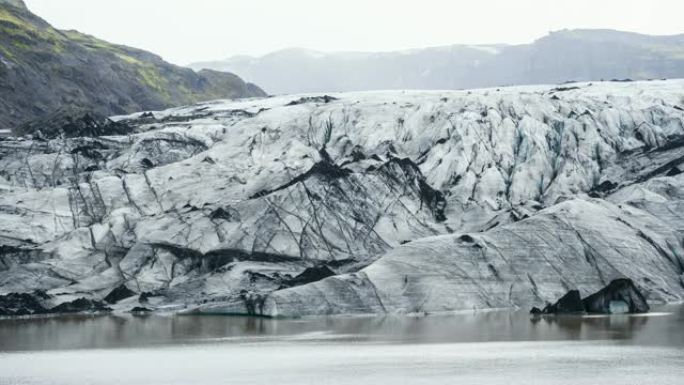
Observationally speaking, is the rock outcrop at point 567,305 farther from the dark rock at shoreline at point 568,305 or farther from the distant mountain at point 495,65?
the distant mountain at point 495,65

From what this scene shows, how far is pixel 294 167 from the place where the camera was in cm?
5559

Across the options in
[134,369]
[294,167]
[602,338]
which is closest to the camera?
[134,369]

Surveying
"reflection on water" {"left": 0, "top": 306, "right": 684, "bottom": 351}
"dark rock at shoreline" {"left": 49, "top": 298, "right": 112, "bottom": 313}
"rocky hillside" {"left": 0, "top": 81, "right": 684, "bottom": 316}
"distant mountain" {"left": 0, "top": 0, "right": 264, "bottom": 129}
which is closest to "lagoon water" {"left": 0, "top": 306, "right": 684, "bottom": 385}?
"reflection on water" {"left": 0, "top": 306, "right": 684, "bottom": 351}

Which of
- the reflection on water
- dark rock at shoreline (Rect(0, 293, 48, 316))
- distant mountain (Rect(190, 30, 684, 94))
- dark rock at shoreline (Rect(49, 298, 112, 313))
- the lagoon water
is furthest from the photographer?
distant mountain (Rect(190, 30, 684, 94))

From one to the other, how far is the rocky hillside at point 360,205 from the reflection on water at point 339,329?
2.43 metres

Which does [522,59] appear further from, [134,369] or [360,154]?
[134,369]

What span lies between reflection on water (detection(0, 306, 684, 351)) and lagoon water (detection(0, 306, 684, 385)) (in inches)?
1.5

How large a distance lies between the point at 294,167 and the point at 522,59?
71.8 meters

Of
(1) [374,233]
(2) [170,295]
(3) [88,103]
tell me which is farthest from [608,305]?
(3) [88,103]

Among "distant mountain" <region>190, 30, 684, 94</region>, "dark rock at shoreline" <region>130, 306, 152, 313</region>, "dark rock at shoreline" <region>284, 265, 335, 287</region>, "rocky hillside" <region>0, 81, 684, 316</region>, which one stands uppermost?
"distant mountain" <region>190, 30, 684, 94</region>

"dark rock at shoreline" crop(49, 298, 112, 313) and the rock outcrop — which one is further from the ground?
the rock outcrop

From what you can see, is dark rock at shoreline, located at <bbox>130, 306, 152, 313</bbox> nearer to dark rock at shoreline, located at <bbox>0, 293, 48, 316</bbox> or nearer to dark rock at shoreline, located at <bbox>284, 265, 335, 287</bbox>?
Result: dark rock at shoreline, located at <bbox>0, 293, 48, 316</bbox>

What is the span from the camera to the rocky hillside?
1674 inches

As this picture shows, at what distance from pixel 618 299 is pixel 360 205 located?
14.7 metres
